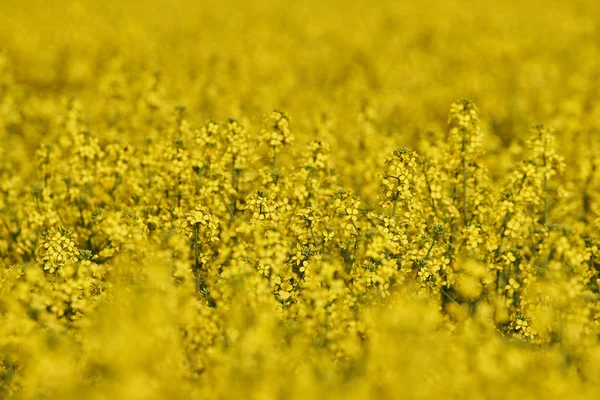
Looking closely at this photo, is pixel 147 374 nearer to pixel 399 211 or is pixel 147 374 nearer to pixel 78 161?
pixel 399 211

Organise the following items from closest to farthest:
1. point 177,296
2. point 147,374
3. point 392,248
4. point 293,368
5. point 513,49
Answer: point 147,374, point 293,368, point 177,296, point 392,248, point 513,49

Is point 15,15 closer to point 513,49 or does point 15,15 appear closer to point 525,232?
point 513,49

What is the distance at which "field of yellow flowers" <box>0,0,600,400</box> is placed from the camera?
4.52 meters

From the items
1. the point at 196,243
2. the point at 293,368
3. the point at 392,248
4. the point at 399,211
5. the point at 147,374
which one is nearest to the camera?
the point at 147,374

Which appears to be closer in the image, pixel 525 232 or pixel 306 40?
pixel 525 232

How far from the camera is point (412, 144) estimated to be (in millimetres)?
11711

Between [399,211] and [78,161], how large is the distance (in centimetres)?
418

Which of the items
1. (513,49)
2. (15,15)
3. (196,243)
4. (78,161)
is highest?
(15,15)

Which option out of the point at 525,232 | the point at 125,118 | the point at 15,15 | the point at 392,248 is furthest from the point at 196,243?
the point at 15,15

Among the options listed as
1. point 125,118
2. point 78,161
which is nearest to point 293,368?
point 78,161

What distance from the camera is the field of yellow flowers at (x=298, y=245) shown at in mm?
4516

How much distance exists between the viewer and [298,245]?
6.45m

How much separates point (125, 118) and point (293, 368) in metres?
7.43

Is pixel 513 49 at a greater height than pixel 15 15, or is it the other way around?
pixel 15 15
